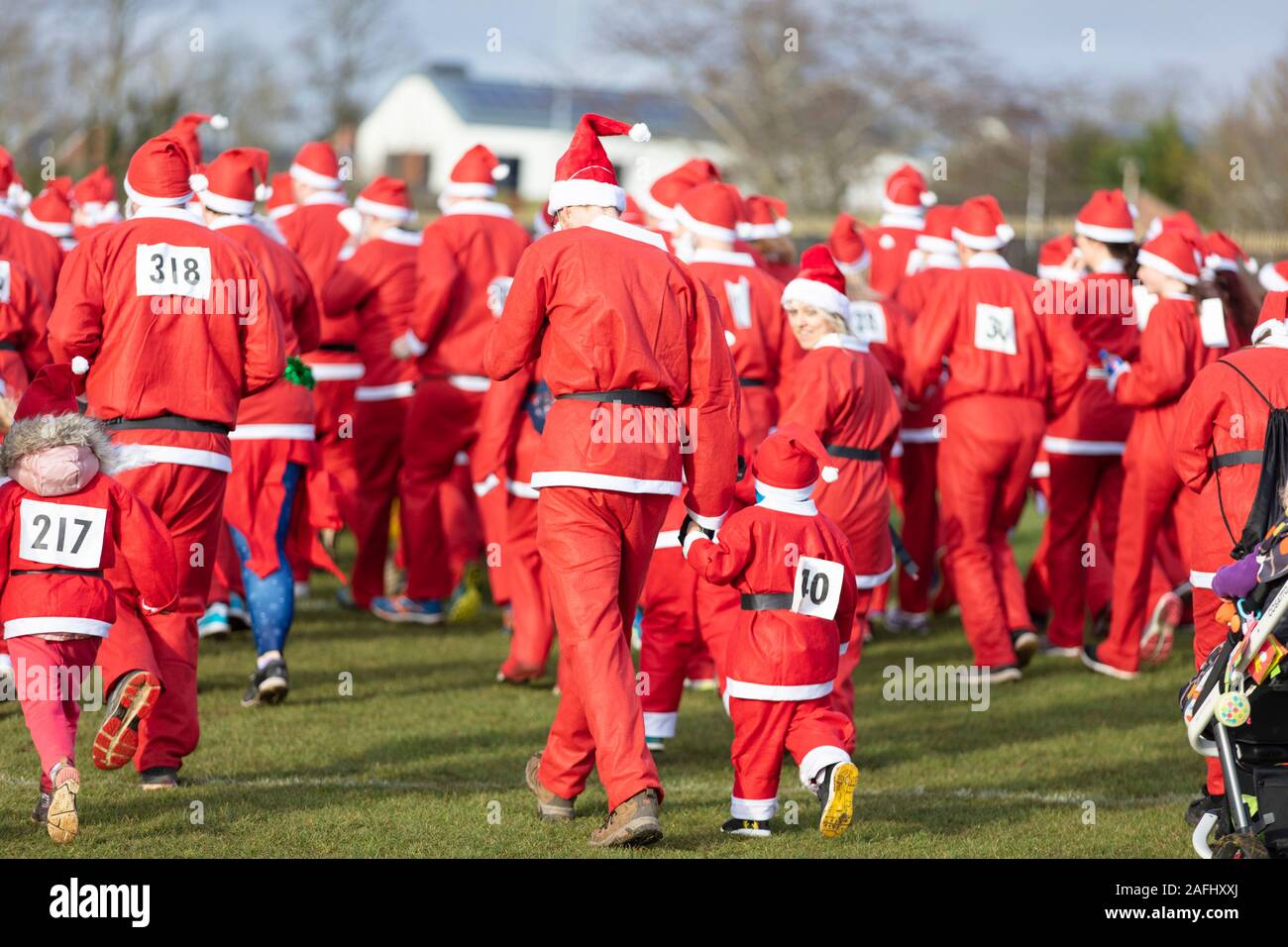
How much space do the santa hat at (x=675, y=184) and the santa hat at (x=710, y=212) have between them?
4.47ft

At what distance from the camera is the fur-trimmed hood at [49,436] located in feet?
20.7

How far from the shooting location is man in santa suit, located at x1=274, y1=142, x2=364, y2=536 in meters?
11.6

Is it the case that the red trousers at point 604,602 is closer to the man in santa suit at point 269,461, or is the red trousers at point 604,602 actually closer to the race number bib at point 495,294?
the man in santa suit at point 269,461

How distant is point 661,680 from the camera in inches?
316

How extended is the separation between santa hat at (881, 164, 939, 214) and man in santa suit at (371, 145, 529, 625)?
12.0 ft

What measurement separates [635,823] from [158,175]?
3.24 meters

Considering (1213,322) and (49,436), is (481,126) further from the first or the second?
(49,436)

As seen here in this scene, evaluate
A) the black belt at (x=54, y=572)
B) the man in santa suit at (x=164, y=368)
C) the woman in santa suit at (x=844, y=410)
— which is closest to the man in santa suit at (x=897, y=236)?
the woman in santa suit at (x=844, y=410)

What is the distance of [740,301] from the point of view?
9.21m

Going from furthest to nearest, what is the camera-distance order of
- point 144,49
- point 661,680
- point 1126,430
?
point 144,49, point 1126,430, point 661,680

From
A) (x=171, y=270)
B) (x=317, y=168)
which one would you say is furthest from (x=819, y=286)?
(x=317, y=168)
